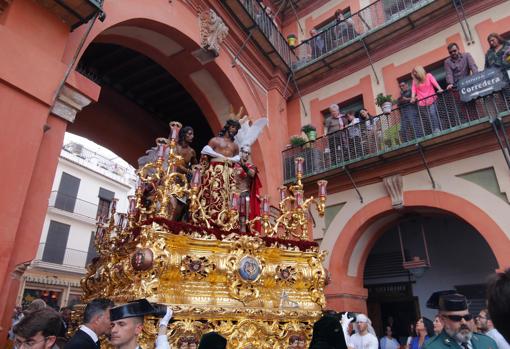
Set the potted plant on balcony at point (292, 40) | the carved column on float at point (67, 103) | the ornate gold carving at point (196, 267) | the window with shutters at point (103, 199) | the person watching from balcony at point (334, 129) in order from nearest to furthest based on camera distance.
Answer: the ornate gold carving at point (196, 267), the carved column on float at point (67, 103), the person watching from balcony at point (334, 129), the potted plant on balcony at point (292, 40), the window with shutters at point (103, 199)

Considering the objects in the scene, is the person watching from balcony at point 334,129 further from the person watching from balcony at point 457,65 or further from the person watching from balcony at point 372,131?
the person watching from balcony at point 457,65

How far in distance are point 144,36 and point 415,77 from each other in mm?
5740

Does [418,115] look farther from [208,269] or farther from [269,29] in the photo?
[208,269]

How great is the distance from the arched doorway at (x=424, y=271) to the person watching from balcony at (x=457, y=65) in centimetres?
307

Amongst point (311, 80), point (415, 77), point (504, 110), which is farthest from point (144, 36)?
point (504, 110)

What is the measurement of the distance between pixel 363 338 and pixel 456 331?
306cm

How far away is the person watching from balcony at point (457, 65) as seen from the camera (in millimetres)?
7542

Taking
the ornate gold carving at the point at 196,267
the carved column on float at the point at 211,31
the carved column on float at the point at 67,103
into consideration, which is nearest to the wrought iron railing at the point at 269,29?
the carved column on float at the point at 211,31

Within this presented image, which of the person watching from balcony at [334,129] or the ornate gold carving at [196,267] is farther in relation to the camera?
the person watching from balcony at [334,129]

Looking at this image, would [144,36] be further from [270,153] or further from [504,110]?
[504,110]

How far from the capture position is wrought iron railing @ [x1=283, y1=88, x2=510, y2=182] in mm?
7035

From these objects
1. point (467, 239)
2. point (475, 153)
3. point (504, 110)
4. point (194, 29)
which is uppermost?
point (194, 29)

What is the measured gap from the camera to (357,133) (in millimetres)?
8508

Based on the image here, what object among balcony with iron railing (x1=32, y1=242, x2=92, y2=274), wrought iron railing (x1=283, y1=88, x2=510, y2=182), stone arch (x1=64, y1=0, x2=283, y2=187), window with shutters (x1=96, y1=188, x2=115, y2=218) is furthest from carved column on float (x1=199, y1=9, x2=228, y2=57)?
window with shutters (x1=96, y1=188, x2=115, y2=218)
